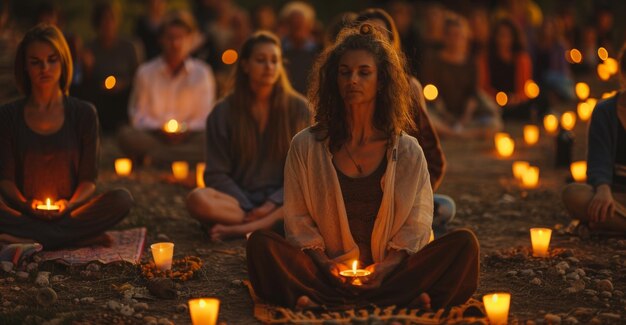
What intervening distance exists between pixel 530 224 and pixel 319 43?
6052 mm

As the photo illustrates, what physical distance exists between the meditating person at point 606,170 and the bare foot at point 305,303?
2.47 meters

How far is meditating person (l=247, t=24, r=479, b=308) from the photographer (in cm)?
488

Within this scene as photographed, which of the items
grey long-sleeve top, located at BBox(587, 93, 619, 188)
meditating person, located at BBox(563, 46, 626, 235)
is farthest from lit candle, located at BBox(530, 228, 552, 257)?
grey long-sleeve top, located at BBox(587, 93, 619, 188)

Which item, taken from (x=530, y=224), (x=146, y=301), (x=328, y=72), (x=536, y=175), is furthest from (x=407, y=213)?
(x=536, y=175)

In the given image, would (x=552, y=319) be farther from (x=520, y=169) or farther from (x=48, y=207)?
(x=520, y=169)

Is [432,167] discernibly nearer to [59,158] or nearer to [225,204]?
[225,204]

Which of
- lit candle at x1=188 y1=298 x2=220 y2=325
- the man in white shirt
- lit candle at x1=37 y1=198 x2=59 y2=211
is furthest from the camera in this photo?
the man in white shirt

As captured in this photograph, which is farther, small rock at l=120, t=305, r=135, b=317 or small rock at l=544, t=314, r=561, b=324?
small rock at l=120, t=305, r=135, b=317

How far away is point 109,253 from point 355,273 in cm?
218

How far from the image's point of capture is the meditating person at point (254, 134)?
694 cm

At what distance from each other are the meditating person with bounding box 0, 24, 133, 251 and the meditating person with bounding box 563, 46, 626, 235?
3003 mm

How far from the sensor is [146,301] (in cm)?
537

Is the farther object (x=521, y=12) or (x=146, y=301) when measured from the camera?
(x=521, y=12)

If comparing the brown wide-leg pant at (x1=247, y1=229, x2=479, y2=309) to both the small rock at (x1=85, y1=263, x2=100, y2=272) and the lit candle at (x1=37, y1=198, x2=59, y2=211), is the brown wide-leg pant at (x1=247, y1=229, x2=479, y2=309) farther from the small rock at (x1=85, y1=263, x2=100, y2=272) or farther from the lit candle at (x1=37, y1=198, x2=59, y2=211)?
the lit candle at (x1=37, y1=198, x2=59, y2=211)
